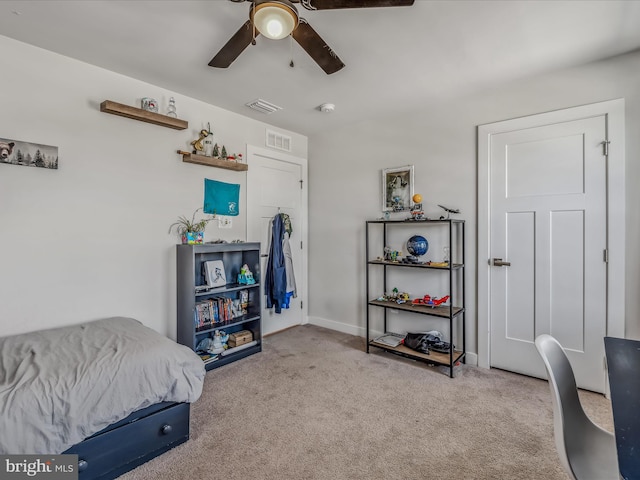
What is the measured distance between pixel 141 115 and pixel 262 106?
46.0 inches

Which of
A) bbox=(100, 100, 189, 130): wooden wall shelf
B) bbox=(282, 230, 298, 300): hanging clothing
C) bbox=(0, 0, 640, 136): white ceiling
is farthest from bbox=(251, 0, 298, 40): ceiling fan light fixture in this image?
bbox=(282, 230, 298, 300): hanging clothing

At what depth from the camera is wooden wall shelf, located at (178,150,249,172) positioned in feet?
9.87

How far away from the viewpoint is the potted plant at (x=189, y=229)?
9.75 feet

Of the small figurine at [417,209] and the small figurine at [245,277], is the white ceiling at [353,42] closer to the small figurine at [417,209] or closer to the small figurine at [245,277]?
the small figurine at [417,209]

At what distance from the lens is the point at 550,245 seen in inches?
102

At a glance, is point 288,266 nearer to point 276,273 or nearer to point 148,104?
point 276,273

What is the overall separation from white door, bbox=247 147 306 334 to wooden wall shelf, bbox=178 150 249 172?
0.21m

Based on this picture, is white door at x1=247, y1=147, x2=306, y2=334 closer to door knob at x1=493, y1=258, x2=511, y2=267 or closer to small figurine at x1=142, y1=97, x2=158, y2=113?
small figurine at x1=142, y1=97, x2=158, y2=113

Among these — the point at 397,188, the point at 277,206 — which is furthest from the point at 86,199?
the point at 397,188

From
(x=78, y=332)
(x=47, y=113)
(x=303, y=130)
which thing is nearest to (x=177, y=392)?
(x=78, y=332)

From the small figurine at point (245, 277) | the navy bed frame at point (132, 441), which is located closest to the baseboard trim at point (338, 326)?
the small figurine at point (245, 277)

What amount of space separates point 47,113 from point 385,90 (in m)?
2.77

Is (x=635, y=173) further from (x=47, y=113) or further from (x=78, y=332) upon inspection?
(x=47, y=113)

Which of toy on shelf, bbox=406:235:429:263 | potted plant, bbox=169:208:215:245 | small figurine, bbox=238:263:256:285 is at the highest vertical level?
potted plant, bbox=169:208:215:245
